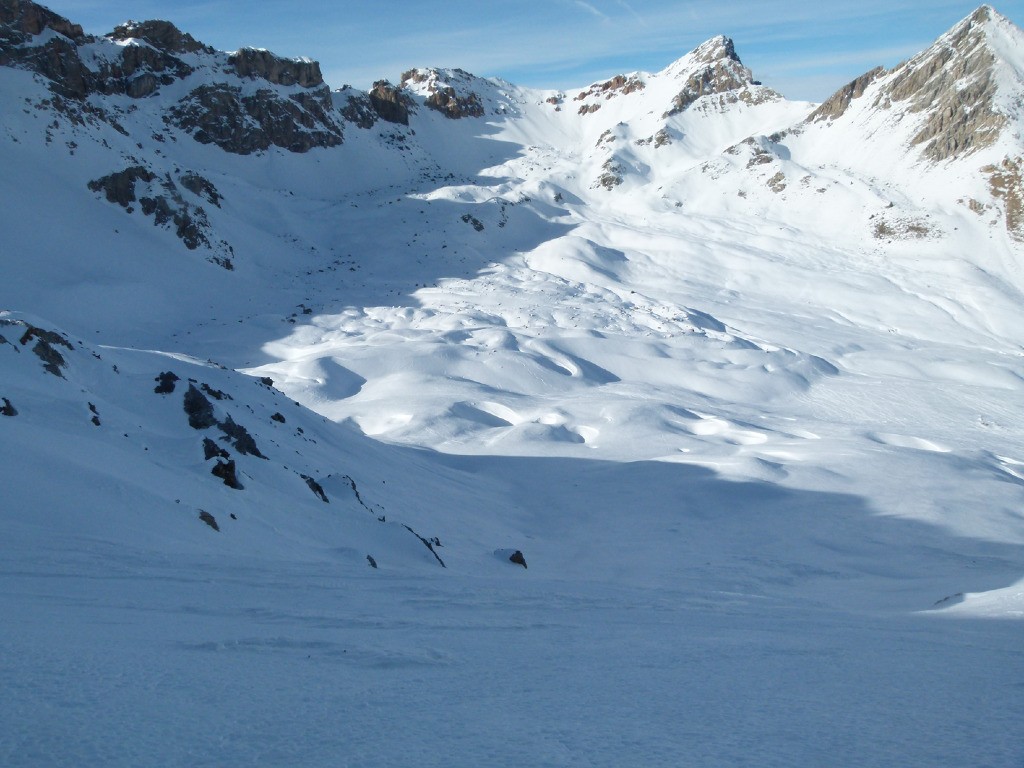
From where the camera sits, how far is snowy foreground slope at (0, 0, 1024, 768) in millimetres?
3641

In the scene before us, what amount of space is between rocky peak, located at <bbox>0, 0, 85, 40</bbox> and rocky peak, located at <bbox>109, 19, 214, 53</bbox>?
12.7 metres

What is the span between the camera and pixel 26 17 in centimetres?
3819

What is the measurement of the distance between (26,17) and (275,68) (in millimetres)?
19100

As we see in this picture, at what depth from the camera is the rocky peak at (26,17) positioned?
37.2m

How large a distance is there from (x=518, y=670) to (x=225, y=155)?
2018 inches

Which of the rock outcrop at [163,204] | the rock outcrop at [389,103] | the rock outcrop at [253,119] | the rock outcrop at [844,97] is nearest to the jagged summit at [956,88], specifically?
the rock outcrop at [844,97]

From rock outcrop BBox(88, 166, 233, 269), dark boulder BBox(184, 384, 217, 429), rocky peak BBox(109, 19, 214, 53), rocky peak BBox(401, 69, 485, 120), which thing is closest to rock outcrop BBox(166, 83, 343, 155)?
rocky peak BBox(109, 19, 214, 53)

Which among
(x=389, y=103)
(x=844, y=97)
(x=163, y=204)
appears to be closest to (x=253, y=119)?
(x=389, y=103)

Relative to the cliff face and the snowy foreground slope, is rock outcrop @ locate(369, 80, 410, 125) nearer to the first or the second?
the snowy foreground slope

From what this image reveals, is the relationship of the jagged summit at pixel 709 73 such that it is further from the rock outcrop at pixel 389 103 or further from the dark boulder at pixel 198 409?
the dark boulder at pixel 198 409

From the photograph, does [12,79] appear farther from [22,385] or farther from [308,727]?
[308,727]

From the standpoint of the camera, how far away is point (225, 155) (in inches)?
1932

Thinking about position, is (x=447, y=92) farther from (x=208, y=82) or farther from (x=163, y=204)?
(x=163, y=204)

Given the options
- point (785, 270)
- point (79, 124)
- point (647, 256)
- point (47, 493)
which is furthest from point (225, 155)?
point (47, 493)
